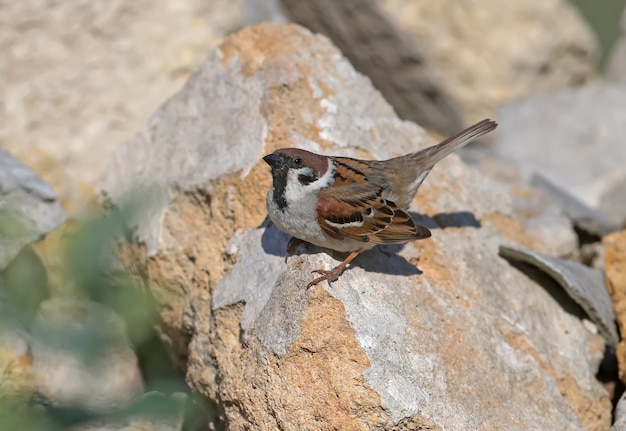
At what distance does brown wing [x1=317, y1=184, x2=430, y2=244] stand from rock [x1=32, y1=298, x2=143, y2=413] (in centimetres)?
213

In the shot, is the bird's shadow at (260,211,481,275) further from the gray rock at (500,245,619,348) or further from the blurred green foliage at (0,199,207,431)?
the blurred green foliage at (0,199,207,431)

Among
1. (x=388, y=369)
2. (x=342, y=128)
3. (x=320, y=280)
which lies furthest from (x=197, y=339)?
(x=342, y=128)

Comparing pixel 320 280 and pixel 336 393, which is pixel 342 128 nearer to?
pixel 320 280

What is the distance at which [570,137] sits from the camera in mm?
6895

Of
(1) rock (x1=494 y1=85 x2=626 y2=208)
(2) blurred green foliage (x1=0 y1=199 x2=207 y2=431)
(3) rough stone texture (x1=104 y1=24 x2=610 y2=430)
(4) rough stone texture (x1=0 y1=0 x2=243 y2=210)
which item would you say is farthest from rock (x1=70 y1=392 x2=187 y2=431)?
(1) rock (x1=494 y1=85 x2=626 y2=208)

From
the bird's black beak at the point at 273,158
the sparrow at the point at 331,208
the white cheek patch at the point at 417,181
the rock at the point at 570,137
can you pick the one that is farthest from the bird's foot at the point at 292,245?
the rock at the point at 570,137

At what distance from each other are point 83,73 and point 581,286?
146 inches

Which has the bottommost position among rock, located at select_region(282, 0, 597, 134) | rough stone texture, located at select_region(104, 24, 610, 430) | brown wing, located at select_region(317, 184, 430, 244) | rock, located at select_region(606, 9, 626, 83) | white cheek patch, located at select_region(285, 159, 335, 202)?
rock, located at select_region(606, 9, 626, 83)

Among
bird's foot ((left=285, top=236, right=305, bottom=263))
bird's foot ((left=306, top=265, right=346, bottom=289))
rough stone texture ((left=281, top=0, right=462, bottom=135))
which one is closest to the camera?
bird's foot ((left=306, top=265, right=346, bottom=289))

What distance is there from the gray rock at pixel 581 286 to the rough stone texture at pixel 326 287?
101 millimetres

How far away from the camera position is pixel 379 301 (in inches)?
129

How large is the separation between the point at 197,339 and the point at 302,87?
58.3 inches

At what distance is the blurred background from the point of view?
1207mm

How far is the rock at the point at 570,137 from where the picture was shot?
6.46 m
